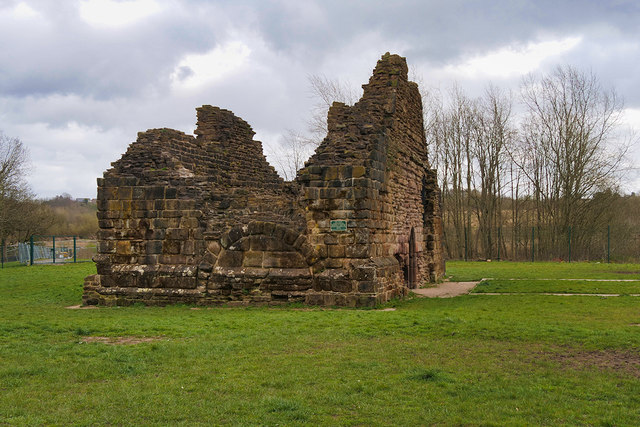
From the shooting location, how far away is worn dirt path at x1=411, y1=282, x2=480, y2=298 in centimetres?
1685

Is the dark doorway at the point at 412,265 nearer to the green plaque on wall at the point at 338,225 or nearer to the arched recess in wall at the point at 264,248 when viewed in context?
the green plaque on wall at the point at 338,225

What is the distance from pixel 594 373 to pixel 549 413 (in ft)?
5.99

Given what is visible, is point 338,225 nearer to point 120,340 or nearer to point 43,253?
point 120,340

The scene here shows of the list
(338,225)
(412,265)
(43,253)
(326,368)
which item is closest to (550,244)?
(412,265)

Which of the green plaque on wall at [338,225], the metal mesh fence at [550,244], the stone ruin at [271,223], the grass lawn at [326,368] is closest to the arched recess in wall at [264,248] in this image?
the stone ruin at [271,223]

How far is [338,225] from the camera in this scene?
45.1 ft

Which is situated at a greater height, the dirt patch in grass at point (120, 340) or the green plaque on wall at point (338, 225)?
the green plaque on wall at point (338, 225)

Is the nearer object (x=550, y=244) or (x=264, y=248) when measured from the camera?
(x=264, y=248)

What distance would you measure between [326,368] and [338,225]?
668cm

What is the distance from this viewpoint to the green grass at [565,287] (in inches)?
650

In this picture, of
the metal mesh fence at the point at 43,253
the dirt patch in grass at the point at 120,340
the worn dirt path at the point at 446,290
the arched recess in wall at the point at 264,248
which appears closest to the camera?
the dirt patch in grass at the point at 120,340

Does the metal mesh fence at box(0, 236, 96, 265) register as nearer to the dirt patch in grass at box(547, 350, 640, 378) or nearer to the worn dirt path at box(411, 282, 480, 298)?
the worn dirt path at box(411, 282, 480, 298)

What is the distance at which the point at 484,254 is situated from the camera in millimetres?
39219

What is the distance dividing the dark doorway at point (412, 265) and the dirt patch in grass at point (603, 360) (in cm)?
1033
